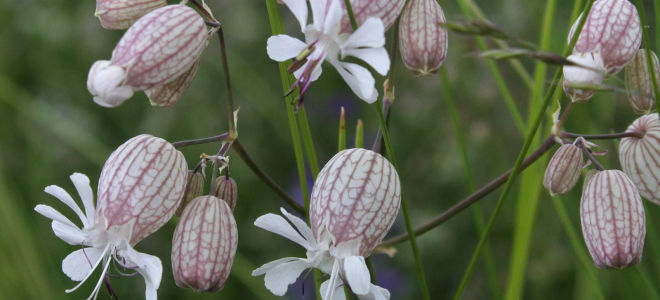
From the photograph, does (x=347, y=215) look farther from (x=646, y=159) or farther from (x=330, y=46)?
(x=646, y=159)

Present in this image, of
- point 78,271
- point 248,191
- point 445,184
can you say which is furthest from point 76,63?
point 78,271

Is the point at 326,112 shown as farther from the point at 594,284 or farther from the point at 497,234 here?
the point at 594,284

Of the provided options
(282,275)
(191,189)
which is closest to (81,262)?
(191,189)

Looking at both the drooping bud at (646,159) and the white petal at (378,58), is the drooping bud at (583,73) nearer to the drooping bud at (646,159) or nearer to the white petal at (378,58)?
the drooping bud at (646,159)

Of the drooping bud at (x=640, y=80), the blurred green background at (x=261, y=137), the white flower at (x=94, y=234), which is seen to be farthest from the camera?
the blurred green background at (x=261, y=137)

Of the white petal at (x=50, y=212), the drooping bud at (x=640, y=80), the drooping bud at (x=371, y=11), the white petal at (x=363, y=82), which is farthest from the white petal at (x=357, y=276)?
the drooping bud at (x=640, y=80)

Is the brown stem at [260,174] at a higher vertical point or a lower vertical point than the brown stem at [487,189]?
higher

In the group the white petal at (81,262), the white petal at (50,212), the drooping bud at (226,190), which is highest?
the white petal at (50,212)
